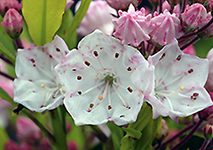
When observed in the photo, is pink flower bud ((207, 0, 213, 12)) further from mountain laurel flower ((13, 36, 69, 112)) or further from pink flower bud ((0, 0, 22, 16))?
pink flower bud ((0, 0, 22, 16))

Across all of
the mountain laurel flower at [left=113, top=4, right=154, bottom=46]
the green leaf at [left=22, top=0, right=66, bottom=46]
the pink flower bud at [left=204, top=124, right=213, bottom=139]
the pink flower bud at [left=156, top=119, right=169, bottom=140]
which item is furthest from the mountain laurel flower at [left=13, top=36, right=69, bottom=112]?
the pink flower bud at [left=204, top=124, right=213, bottom=139]

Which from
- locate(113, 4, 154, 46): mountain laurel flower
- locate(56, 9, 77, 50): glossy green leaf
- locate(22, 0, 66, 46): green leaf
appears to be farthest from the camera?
locate(56, 9, 77, 50): glossy green leaf

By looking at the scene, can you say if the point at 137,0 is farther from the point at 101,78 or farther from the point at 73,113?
the point at 73,113

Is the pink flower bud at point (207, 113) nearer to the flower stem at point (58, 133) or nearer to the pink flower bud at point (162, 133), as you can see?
the pink flower bud at point (162, 133)

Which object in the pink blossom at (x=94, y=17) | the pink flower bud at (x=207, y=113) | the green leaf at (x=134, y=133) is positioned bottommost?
the pink flower bud at (x=207, y=113)

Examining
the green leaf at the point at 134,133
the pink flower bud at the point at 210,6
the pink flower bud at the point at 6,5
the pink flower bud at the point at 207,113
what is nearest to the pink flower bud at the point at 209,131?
the pink flower bud at the point at 207,113

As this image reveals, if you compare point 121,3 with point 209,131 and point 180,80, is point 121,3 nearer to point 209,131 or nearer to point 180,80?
point 180,80
